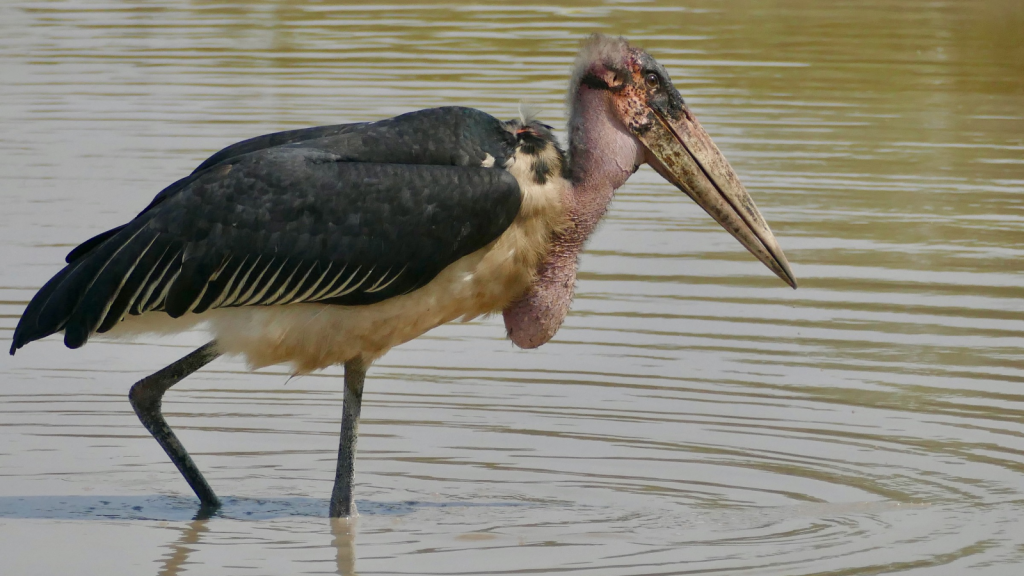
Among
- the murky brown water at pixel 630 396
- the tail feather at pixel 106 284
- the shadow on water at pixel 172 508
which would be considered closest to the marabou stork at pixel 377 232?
the tail feather at pixel 106 284

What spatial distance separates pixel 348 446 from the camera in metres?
6.91

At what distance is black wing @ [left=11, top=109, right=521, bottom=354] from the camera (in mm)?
6609

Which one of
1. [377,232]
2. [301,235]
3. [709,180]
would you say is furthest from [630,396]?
[301,235]

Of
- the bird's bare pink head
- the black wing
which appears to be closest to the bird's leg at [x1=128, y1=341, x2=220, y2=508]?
the black wing

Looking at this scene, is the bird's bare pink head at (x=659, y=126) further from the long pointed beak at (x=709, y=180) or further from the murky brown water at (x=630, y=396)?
the murky brown water at (x=630, y=396)

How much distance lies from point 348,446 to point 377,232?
0.81m

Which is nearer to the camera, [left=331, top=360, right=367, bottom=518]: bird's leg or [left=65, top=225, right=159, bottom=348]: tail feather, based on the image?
[left=65, top=225, right=159, bottom=348]: tail feather

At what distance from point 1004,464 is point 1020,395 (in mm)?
928

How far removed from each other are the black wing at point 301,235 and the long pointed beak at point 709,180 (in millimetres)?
621

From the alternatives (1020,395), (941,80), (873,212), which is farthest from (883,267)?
(941,80)

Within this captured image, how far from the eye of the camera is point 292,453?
7.67 metres

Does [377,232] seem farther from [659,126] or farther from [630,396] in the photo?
[630,396]

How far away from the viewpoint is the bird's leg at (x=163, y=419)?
698 centimetres

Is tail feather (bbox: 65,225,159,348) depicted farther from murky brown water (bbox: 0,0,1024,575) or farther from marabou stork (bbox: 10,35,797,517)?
murky brown water (bbox: 0,0,1024,575)
